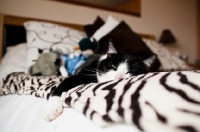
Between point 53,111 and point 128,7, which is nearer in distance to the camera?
point 53,111

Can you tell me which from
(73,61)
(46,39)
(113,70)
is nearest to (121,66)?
(113,70)

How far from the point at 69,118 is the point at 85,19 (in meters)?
1.62

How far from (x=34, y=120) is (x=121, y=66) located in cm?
41

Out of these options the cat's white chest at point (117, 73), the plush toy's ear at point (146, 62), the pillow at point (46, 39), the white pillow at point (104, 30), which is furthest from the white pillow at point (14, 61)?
the plush toy's ear at point (146, 62)

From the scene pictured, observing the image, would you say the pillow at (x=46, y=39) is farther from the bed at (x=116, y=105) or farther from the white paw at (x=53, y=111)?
the white paw at (x=53, y=111)

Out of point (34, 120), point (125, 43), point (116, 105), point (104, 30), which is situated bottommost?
point (34, 120)

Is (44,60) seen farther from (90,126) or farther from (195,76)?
(195,76)

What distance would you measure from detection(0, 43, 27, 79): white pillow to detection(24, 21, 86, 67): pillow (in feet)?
0.32

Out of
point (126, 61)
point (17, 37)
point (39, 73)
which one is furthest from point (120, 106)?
point (17, 37)

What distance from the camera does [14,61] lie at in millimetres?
1200

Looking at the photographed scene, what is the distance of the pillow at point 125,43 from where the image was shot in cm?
133

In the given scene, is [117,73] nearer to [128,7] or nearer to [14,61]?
[14,61]

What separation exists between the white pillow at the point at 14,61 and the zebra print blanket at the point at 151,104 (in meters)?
0.93

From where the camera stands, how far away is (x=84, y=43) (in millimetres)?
1212
